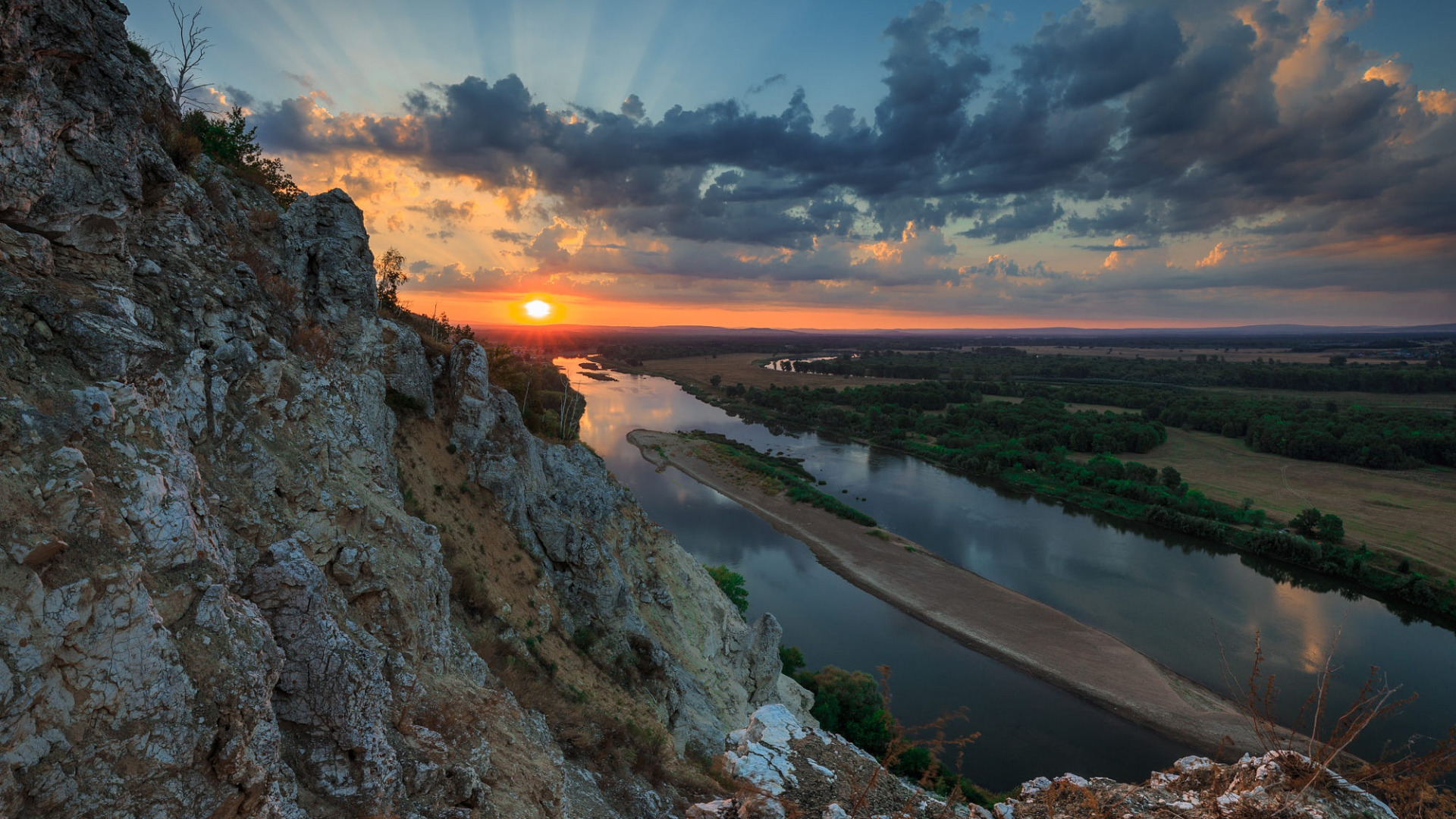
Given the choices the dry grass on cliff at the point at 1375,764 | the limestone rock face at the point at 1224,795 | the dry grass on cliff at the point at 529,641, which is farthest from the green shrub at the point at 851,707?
the dry grass on cliff at the point at 1375,764

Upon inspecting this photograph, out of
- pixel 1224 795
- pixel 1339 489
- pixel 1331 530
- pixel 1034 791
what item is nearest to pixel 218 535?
pixel 1034 791

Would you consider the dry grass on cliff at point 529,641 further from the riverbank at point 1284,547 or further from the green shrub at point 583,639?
the riverbank at point 1284,547

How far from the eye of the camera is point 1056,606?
34.9 meters

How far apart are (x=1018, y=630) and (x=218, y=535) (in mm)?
34326

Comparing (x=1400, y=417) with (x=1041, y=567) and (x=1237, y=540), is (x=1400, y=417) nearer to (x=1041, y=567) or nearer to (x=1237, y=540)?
(x=1237, y=540)

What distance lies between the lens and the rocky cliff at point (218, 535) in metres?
3.91

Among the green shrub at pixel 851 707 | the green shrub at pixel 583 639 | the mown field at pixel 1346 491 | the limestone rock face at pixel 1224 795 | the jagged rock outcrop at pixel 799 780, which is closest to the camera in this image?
the limestone rock face at pixel 1224 795

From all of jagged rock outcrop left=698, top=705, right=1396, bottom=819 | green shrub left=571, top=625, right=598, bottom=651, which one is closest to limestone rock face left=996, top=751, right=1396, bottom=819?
jagged rock outcrop left=698, top=705, right=1396, bottom=819

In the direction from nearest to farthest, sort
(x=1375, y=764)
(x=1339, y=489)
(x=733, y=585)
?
1. (x=1375, y=764)
2. (x=733, y=585)
3. (x=1339, y=489)

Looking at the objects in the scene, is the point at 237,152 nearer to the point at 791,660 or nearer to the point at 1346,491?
the point at 791,660

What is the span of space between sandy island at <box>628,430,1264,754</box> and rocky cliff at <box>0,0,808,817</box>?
2332cm

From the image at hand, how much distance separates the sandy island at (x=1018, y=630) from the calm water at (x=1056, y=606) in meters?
0.93

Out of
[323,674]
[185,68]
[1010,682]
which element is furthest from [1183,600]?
[185,68]

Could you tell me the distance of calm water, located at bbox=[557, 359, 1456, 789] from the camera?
80.9 feet
